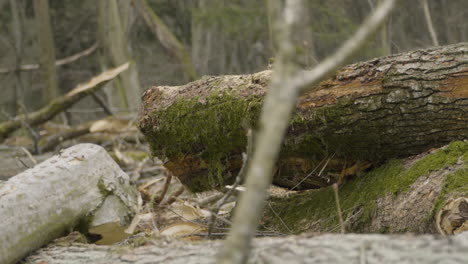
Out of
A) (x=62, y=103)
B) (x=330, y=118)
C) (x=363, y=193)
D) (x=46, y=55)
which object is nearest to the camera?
(x=330, y=118)

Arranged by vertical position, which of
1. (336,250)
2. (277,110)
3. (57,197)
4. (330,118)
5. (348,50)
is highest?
(348,50)

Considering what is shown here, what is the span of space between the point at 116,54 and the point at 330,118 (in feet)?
26.1

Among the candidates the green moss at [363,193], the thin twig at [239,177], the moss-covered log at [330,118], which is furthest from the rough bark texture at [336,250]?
the moss-covered log at [330,118]

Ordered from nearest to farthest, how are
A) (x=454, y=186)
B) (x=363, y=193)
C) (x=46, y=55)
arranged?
(x=454, y=186), (x=363, y=193), (x=46, y=55)

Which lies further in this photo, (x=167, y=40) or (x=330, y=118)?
(x=167, y=40)

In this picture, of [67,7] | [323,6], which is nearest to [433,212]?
[323,6]

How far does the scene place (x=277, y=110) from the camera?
1200 millimetres

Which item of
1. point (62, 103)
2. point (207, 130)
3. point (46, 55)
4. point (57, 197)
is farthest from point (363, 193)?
point (46, 55)

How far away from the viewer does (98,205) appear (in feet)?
11.3

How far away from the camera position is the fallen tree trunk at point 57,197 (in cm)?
288

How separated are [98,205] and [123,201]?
0.79ft

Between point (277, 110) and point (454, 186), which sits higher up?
point (277, 110)

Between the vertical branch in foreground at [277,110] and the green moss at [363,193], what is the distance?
166 centimetres

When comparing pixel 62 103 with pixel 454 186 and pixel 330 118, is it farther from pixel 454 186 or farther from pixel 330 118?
pixel 454 186
